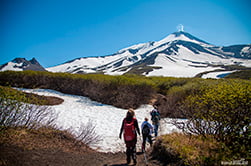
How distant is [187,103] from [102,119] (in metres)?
5.77

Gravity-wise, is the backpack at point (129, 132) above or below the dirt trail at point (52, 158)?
above

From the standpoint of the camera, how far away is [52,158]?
4.13m

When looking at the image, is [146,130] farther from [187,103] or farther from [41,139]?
[41,139]

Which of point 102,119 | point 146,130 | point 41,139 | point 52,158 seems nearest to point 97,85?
point 102,119

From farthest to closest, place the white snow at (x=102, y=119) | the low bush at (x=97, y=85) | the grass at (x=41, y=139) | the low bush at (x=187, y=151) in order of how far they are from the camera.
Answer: the low bush at (x=97, y=85)
the white snow at (x=102, y=119)
the grass at (x=41, y=139)
the low bush at (x=187, y=151)

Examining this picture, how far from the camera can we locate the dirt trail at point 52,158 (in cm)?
339

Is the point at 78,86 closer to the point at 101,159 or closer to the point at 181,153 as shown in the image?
the point at 101,159

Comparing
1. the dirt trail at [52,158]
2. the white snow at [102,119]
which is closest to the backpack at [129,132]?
the dirt trail at [52,158]

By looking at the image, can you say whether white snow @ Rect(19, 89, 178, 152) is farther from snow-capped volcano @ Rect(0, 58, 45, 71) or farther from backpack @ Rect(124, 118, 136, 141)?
snow-capped volcano @ Rect(0, 58, 45, 71)

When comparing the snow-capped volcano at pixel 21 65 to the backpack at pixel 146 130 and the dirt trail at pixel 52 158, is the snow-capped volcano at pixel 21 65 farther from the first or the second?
the backpack at pixel 146 130

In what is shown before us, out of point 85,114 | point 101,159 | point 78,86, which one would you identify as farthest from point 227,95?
point 78,86

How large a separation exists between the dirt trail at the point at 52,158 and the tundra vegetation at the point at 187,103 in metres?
1.15

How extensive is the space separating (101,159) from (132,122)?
2.01 meters

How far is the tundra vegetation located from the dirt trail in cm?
115
